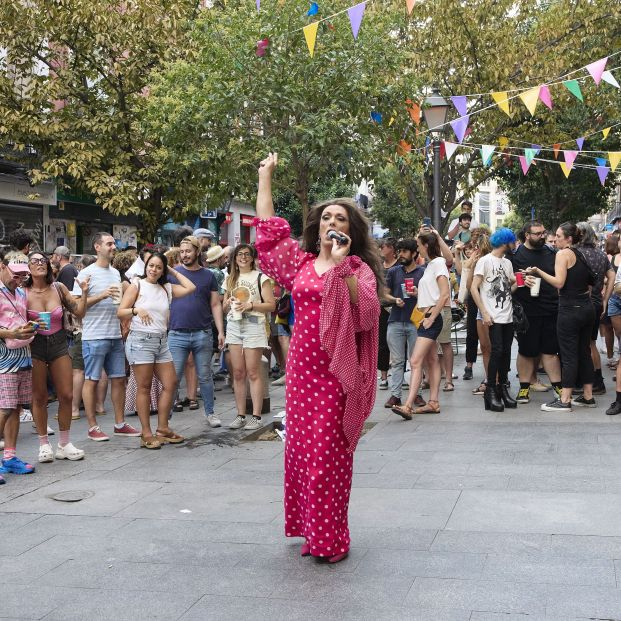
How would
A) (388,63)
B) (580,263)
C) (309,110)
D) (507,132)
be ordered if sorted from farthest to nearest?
(507,132), (388,63), (309,110), (580,263)

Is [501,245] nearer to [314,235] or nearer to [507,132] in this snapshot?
[314,235]

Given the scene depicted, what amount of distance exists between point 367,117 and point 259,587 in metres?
10.9

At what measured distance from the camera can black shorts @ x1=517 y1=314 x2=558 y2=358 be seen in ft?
32.3

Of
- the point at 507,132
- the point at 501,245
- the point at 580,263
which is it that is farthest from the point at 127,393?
the point at 507,132

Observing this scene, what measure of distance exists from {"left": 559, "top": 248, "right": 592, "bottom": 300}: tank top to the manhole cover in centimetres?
538

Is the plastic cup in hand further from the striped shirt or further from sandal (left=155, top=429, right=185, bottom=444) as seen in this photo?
sandal (left=155, top=429, right=185, bottom=444)

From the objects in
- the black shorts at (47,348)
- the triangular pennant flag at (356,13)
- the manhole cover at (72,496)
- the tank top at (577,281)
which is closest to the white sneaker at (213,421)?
the black shorts at (47,348)

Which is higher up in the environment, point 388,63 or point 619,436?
point 388,63

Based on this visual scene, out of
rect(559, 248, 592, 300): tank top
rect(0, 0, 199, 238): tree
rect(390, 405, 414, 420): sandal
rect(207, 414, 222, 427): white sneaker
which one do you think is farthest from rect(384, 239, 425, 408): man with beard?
rect(0, 0, 199, 238): tree

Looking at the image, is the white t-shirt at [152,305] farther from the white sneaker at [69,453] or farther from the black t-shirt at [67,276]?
the black t-shirt at [67,276]

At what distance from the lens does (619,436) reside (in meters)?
7.76

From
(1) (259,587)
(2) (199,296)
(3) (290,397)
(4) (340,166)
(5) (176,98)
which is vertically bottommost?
(1) (259,587)

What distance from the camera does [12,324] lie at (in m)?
6.83

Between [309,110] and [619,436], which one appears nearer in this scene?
[619,436]
